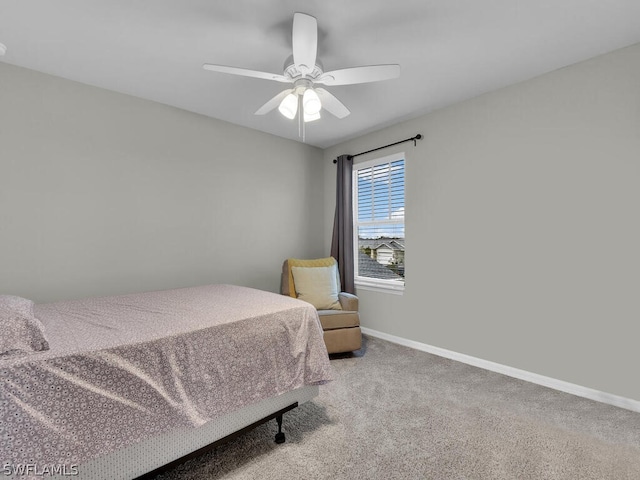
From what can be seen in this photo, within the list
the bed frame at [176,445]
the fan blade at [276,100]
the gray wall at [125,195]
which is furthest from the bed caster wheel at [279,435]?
the fan blade at [276,100]

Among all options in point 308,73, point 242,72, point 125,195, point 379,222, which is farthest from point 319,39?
point 379,222

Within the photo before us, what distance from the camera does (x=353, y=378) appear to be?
2.71 m

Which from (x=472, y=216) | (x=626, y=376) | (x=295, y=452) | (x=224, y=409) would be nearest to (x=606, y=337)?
(x=626, y=376)

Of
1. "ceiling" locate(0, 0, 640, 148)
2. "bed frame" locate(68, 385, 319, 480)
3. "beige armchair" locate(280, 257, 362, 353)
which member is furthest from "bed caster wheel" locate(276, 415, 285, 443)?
"ceiling" locate(0, 0, 640, 148)

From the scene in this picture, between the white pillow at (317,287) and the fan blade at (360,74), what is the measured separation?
208 centimetres

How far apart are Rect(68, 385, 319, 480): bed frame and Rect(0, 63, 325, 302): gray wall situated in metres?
1.86

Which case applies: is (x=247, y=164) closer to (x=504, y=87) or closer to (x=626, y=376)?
(x=504, y=87)

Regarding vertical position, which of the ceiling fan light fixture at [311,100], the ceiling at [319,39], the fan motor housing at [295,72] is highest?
the ceiling at [319,39]

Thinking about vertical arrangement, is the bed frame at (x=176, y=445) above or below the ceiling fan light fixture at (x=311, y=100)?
below

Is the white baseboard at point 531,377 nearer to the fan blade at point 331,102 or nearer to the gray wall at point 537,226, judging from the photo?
the gray wall at point 537,226

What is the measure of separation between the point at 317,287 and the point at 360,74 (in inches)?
87.7

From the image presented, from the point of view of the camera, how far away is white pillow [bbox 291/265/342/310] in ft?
11.3

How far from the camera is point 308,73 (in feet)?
6.55

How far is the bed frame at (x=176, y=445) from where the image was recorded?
4.17ft
